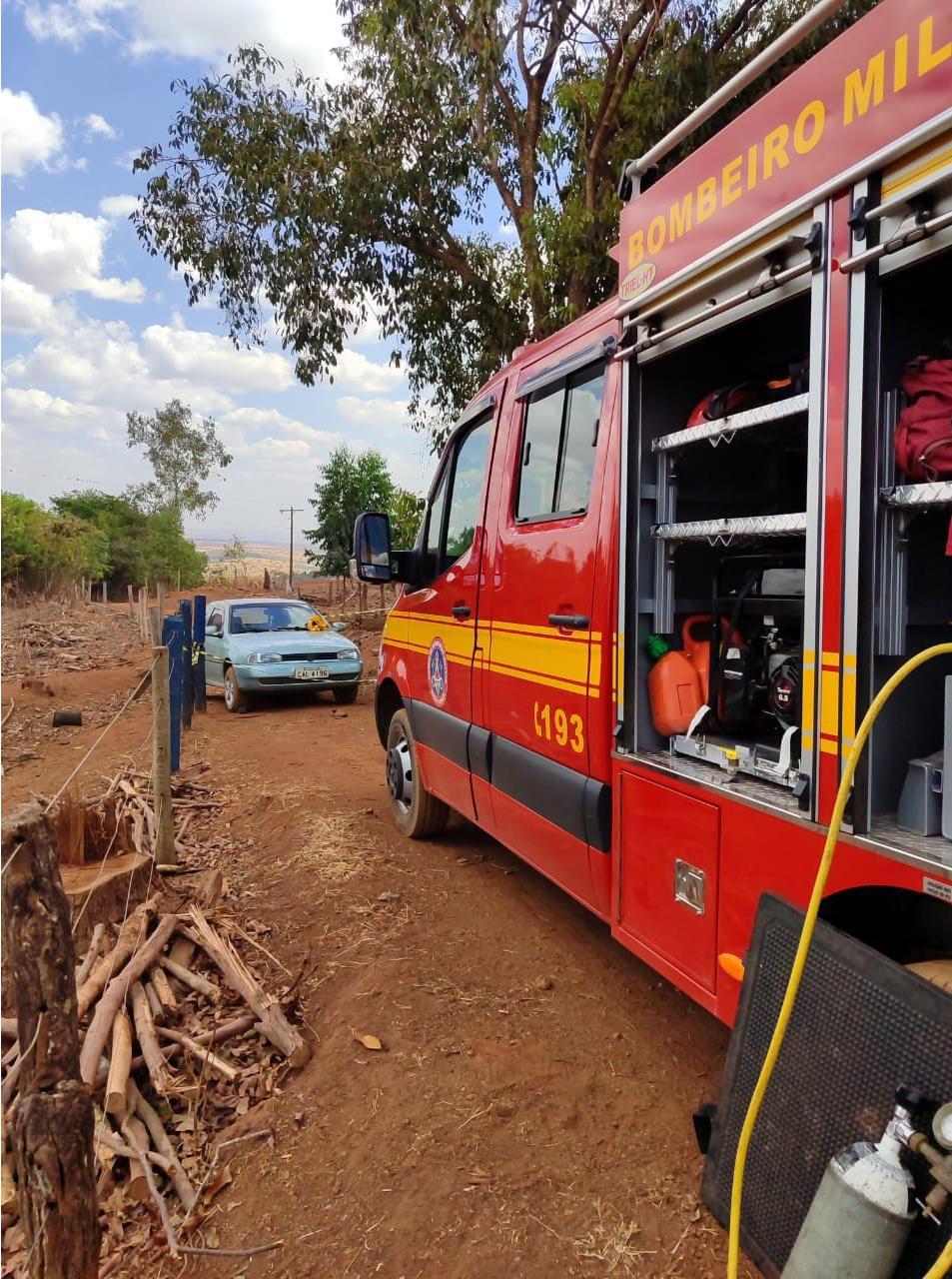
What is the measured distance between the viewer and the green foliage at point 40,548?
33250mm

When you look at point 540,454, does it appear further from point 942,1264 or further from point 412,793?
point 942,1264

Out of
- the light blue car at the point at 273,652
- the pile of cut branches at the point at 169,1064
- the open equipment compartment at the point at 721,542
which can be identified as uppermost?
the open equipment compartment at the point at 721,542

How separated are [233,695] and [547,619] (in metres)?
8.58

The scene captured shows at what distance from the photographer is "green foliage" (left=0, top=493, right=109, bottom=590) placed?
109ft

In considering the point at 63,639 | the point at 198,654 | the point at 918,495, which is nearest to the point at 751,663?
the point at 918,495

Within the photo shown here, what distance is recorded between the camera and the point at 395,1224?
2.39 m

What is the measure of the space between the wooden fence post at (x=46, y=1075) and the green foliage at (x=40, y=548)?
32974 millimetres

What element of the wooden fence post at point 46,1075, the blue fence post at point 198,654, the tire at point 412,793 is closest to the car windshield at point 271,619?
the blue fence post at point 198,654

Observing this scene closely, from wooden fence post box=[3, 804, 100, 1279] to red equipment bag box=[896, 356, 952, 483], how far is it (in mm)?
2253

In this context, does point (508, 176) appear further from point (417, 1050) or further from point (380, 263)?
point (417, 1050)

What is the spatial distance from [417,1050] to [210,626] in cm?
1003

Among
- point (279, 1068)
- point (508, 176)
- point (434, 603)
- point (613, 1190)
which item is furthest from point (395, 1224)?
point (508, 176)

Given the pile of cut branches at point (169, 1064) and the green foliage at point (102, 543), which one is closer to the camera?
the pile of cut branches at point (169, 1064)

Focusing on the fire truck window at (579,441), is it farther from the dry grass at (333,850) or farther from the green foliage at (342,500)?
the green foliage at (342,500)
